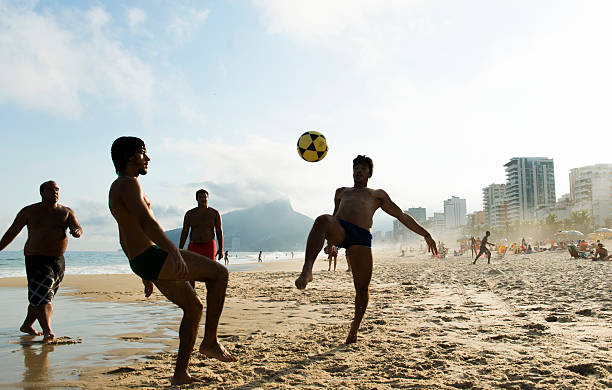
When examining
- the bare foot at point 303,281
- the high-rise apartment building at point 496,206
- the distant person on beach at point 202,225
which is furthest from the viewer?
the high-rise apartment building at point 496,206

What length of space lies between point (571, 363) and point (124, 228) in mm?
3851

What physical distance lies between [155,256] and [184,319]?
0.54m

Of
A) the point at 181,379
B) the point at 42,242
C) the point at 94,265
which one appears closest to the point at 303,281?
the point at 181,379

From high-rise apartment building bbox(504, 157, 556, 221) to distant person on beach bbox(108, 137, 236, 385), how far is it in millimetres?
181916

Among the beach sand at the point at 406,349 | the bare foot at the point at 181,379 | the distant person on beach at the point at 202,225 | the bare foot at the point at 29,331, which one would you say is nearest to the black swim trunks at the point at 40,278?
the bare foot at the point at 29,331

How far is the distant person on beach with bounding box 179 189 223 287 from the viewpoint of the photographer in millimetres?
7797

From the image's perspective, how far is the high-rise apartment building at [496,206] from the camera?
181500 millimetres

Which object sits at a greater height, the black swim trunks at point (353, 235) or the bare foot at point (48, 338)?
the black swim trunks at point (353, 235)

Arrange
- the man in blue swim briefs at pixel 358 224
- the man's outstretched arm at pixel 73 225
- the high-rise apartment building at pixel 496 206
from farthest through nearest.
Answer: the high-rise apartment building at pixel 496 206
the man's outstretched arm at pixel 73 225
the man in blue swim briefs at pixel 358 224

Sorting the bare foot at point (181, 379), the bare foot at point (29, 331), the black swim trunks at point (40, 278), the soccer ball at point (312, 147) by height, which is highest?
the soccer ball at point (312, 147)

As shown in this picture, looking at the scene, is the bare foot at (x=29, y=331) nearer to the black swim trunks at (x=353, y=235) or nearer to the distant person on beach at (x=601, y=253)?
the black swim trunks at (x=353, y=235)

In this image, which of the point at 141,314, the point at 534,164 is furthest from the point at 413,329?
the point at 534,164

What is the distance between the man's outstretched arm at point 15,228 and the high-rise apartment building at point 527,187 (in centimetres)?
18155

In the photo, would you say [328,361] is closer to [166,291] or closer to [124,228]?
[166,291]
